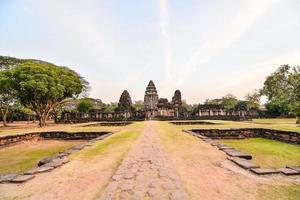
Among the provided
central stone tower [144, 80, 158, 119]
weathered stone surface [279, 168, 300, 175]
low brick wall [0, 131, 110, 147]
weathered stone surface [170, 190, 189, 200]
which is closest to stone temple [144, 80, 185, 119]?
central stone tower [144, 80, 158, 119]

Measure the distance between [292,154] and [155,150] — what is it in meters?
5.76

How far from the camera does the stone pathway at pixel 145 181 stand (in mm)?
4281

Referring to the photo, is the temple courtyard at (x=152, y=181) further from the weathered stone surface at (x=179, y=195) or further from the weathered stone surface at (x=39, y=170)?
the weathered stone surface at (x=39, y=170)

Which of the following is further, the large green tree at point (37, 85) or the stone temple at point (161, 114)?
the stone temple at point (161, 114)

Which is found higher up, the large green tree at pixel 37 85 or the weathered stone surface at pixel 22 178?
the large green tree at pixel 37 85

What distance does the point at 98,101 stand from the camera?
291 ft

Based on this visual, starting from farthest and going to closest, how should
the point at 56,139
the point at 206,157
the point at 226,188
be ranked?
the point at 56,139
the point at 206,157
the point at 226,188

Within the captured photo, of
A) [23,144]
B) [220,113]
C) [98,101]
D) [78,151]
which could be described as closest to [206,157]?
[78,151]

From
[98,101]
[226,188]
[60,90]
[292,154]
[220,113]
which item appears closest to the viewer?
[226,188]

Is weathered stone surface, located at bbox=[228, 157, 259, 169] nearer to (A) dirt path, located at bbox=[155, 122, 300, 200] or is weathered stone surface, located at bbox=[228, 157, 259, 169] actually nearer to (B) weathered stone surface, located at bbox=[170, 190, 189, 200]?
(A) dirt path, located at bbox=[155, 122, 300, 200]

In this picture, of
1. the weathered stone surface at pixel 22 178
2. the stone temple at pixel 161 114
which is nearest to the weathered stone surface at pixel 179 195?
the weathered stone surface at pixel 22 178

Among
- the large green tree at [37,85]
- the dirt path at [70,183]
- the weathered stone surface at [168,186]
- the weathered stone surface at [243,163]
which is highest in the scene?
the large green tree at [37,85]

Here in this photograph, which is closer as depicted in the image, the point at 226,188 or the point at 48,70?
the point at 226,188

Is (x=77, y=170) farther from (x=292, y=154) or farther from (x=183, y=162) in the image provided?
(x=292, y=154)
